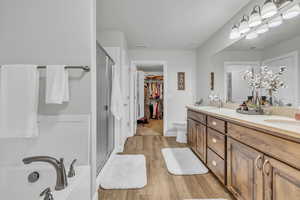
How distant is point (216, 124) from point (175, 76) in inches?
101

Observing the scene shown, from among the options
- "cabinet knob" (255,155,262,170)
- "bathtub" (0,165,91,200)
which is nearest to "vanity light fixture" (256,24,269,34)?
"cabinet knob" (255,155,262,170)

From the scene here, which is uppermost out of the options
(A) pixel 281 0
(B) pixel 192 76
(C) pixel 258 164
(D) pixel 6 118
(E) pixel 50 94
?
(A) pixel 281 0

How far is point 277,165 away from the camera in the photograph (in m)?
1.02

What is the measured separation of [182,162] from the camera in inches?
98.4

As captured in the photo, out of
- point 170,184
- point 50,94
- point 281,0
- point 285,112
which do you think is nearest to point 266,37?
point 281,0

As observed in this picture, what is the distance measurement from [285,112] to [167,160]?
1718mm

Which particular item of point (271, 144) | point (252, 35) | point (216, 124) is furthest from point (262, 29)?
point (271, 144)

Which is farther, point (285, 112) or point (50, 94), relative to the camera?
point (285, 112)

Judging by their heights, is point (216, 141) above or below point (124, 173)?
above

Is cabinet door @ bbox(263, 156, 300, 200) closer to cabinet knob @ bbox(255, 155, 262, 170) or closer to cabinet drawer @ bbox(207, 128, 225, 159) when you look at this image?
cabinet knob @ bbox(255, 155, 262, 170)

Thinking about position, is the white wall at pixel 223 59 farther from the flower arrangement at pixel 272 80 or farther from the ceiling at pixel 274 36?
the flower arrangement at pixel 272 80

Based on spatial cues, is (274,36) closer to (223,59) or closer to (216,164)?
(223,59)

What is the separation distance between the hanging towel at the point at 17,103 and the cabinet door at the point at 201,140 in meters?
2.05

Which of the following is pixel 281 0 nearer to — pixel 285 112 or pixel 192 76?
pixel 285 112
